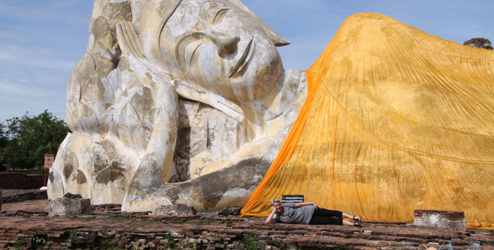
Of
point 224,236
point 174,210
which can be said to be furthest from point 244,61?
point 224,236

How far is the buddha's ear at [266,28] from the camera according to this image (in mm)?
9195

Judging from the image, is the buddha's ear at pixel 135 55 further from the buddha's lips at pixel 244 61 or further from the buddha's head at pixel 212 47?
the buddha's lips at pixel 244 61

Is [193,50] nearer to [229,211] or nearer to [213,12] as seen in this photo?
[213,12]

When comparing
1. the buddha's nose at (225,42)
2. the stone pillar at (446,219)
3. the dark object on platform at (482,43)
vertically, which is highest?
the dark object on platform at (482,43)

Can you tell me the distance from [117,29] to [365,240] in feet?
23.0

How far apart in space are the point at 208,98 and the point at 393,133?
3433 millimetres

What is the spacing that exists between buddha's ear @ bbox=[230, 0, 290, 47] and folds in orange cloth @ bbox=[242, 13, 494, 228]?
106cm

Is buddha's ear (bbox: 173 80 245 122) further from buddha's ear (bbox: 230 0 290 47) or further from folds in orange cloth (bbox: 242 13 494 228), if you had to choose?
buddha's ear (bbox: 230 0 290 47)

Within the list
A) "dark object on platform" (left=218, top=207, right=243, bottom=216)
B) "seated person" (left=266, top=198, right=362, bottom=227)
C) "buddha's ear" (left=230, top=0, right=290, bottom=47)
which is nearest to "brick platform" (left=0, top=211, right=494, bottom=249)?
"seated person" (left=266, top=198, right=362, bottom=227)

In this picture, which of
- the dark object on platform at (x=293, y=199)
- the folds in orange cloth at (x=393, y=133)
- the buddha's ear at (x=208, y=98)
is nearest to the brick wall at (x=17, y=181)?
the buddha's ear at (x=208, y=98)

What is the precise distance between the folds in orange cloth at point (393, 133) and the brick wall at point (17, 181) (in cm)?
1112

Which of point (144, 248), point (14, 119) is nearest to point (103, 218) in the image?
point (144, 248)

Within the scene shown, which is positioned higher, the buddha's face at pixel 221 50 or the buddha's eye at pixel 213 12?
the buddha's eye at pixel 213 12

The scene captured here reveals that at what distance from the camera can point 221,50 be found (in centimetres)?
829
